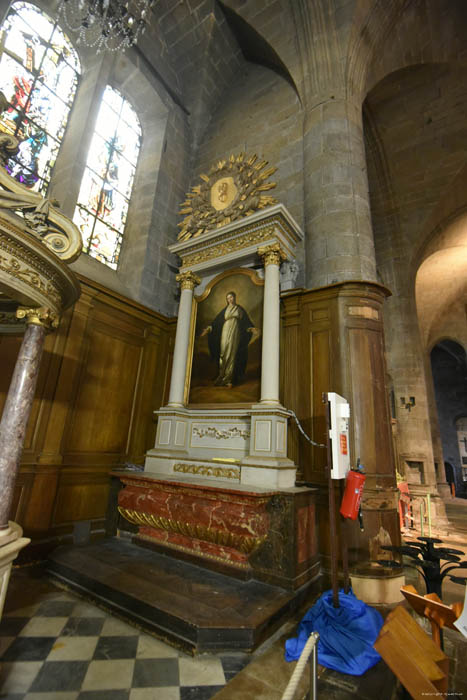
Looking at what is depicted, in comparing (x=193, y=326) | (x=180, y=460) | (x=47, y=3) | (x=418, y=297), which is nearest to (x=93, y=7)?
(x=47, y=3)

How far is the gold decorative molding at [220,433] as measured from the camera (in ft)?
15.3

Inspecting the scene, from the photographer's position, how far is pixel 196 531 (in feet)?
12.8

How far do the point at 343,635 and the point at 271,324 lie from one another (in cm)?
332

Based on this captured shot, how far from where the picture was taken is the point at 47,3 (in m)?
6.15

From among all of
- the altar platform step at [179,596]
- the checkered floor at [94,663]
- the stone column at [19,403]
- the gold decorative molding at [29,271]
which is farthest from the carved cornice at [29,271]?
the altar platform step at [179,596]

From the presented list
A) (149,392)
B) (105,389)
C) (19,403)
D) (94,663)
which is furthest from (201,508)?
(149,392)

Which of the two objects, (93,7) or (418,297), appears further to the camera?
(418,297)

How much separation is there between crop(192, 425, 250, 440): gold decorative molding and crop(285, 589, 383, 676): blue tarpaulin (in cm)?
221

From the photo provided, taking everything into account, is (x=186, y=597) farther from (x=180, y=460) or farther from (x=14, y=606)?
(x=180, y=460)

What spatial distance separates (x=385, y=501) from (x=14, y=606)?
3.80 meters

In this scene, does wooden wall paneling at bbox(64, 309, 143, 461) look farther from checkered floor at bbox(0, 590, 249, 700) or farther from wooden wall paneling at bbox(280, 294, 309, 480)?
wooden wall paneling at bbox(280, 294, 309, 480)

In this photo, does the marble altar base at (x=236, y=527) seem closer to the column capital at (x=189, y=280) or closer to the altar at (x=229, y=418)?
the altar at (x=229, y=418)

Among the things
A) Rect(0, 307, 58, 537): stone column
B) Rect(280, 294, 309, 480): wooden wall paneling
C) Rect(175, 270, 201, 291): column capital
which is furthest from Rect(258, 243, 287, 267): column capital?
Rect(0, 307, 58, 537): stone column

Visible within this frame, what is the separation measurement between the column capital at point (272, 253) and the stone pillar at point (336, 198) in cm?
65
